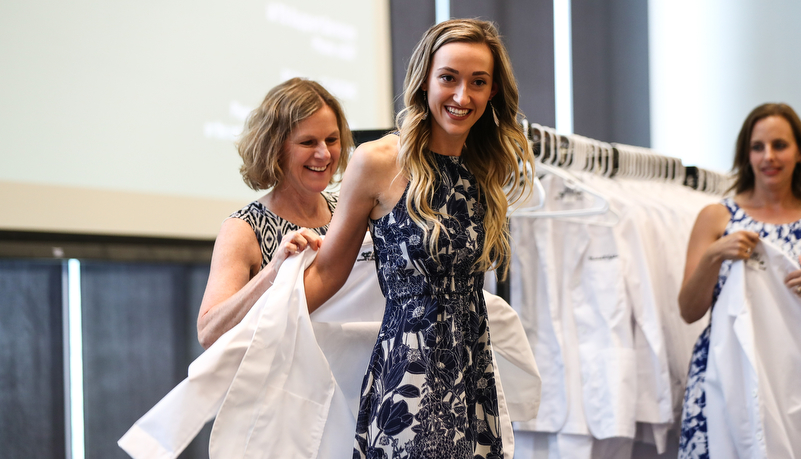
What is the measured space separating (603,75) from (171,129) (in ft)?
9.89

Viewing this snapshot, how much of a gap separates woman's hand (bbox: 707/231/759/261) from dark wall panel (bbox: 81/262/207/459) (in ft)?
6.60

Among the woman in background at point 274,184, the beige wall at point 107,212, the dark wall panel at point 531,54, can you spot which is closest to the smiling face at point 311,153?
the woman in background at point 274,184

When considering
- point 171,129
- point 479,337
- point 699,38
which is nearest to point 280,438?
point 479,337

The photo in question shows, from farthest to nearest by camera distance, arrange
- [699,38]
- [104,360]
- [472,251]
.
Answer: [699,38] < [104,360] < [472,251]

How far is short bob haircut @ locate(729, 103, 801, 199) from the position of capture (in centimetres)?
224

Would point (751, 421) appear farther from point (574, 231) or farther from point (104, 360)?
point (104, 360)

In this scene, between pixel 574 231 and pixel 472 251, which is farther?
pixel 574 231

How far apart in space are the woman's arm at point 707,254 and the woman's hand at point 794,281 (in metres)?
0.13

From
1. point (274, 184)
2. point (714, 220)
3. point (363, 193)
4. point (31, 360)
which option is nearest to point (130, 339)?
point (31, 360)

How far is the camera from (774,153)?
7.26 ft

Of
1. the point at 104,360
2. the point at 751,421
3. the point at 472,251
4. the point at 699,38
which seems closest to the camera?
the point at 472,251

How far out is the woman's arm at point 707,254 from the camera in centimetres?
208

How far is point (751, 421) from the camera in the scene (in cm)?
198

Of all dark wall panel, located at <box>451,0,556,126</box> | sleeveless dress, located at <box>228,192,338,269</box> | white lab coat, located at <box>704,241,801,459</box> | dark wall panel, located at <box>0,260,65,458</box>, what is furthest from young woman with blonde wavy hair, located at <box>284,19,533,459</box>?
dark wall panel, located at <box>451,0,556,126</box>
